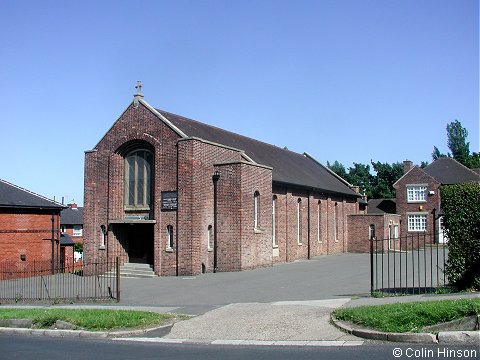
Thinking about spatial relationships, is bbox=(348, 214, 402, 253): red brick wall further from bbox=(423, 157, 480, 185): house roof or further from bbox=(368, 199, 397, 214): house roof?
bbox=(368, 199, 397, 214): house roof

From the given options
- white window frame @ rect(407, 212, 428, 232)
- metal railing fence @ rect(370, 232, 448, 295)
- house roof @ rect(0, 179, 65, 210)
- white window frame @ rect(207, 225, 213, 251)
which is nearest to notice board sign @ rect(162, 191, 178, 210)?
white window frame @ rect(207, 225, 213, 251)

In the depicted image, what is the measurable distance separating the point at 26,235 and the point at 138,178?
7778 millimetres

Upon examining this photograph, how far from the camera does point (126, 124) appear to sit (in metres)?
29.7

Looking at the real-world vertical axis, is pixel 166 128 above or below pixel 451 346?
above

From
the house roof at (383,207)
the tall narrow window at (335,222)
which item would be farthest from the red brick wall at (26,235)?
the house roof at (383,207)

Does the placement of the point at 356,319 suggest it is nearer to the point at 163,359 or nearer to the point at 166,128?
the point at 163,359

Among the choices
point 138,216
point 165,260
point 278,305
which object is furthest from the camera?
point 138,216

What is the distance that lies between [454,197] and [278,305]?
5.45 meters

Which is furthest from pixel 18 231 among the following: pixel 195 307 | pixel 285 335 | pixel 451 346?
pixel 451 346

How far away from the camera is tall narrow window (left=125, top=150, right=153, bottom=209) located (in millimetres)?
29312

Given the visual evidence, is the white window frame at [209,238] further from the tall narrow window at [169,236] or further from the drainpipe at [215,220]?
the tall narrow window at [169,236]

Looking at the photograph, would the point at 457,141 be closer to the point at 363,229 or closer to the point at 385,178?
the point at 385,178

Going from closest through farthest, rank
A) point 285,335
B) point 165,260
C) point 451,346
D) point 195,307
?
point 451,346 → point 285,335 → point 195,307 → point 165,260

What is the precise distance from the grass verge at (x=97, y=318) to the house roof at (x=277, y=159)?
1595 cm
